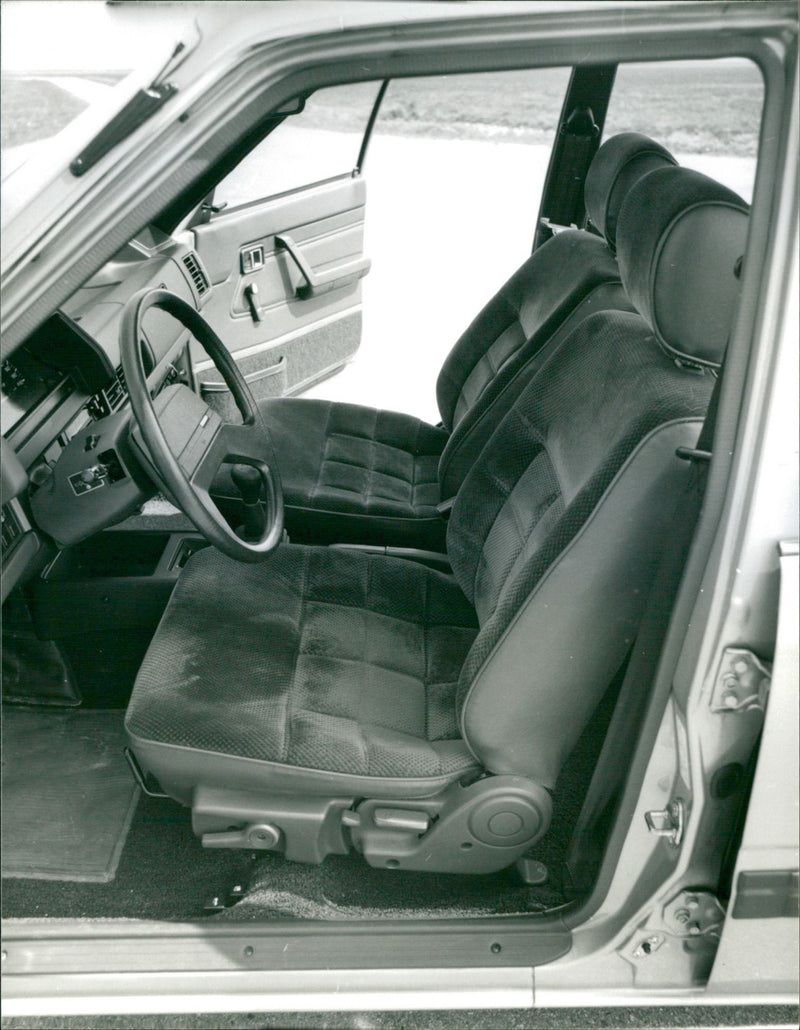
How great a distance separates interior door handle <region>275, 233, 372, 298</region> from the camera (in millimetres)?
2953

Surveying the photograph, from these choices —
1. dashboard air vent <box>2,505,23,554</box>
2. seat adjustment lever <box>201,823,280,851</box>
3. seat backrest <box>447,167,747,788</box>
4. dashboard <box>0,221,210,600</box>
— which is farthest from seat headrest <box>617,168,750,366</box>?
dashboard air vent <box>2,505,23,554</box>

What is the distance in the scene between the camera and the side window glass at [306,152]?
9.60ft

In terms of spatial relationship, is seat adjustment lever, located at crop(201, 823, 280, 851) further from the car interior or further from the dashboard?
the dashboard

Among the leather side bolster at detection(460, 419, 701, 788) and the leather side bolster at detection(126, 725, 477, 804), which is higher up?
the leather side bolster at detection(460, 419, 701, 788)

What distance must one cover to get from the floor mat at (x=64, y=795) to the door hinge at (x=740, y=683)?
3.63 feet

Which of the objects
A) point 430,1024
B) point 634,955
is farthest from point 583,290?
point 430,1024

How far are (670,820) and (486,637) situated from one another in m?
0.35

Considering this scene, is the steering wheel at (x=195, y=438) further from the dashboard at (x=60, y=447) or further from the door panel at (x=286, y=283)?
the door panel at (x=286, y=283)

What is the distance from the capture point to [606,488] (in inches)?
44.3

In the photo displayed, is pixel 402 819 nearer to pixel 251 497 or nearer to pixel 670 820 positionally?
pixel 670 820

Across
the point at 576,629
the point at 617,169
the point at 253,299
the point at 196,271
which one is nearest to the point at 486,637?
the point at 576,629

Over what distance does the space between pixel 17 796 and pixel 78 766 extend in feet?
0.41

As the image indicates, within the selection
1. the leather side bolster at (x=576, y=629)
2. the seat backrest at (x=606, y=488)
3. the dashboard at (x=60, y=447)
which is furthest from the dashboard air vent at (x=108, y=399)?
the leather side bolster at (x=576, y=629)

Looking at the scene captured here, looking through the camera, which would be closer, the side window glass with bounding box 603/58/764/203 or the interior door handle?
the side window glass with bounding box 603/58/764/203
